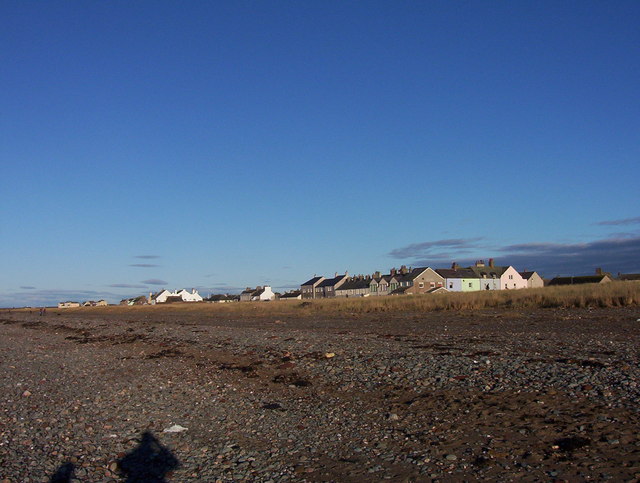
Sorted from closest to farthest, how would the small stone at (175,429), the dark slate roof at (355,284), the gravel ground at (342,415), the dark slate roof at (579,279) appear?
the gravel ground at (342,415)
the small stone at (175,429)
the dark slate roof at (579,279)
the dark slate roof at (355,284)

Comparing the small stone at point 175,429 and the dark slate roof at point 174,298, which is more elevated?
the dark slate roof at point 174,298

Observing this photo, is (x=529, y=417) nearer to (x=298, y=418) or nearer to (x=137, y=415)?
(x=298, y=418)

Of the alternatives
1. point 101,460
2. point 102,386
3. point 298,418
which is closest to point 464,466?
point 298,418

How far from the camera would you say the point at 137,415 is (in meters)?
10.1

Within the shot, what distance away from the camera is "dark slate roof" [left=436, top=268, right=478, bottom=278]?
9888 centimetres

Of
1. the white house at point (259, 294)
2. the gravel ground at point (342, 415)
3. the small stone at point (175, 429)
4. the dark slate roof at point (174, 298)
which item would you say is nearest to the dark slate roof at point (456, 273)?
the white house at point (259, 294)

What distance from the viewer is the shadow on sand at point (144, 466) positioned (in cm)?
695

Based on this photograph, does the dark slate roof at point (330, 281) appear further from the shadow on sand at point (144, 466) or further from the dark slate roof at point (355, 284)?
the shadow on sand at point (144, 466)

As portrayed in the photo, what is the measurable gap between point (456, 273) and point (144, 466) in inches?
3783

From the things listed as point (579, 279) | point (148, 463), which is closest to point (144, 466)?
point (148, 463)

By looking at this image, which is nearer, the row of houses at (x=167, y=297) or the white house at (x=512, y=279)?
Result: the white house at (x=512, y=279)

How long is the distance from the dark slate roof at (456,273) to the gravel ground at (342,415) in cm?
8393

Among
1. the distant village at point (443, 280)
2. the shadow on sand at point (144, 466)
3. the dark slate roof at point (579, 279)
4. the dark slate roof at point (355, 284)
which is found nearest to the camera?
the shadow on sand at point (144, 466)

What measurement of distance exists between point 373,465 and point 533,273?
101 metres
